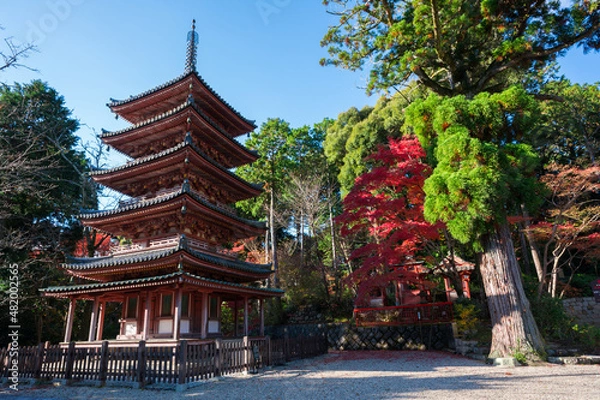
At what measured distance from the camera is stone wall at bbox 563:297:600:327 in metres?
17.2

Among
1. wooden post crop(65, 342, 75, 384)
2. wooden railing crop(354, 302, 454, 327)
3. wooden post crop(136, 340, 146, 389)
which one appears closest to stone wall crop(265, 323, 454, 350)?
wooden railing crop(354, 302, 454, 327)

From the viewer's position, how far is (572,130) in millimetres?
20641

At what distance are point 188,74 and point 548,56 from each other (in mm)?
13627

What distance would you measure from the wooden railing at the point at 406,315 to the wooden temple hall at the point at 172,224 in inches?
225

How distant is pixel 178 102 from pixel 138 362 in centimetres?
1128

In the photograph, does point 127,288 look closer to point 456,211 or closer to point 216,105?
point 216,105

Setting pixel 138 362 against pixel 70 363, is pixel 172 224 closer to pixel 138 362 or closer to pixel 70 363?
pixel 70 363

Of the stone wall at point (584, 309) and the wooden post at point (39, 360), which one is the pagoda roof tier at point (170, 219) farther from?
the stone wall at point (584, 309)

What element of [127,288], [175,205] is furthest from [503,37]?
[127,288]

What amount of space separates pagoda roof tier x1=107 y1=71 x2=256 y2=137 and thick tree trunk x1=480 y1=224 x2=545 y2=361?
11842 millimetres

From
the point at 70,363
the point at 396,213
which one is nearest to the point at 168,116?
the point at 70,363

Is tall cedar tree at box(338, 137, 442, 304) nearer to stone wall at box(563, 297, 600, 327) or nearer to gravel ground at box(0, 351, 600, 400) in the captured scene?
gravel ground at box(0, 351, 600, 400)

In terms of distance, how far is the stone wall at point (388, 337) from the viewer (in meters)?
14.8

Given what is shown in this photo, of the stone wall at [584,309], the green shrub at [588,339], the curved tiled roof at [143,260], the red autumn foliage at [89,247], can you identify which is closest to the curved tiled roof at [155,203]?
the curved tiled roof at [143,260]
